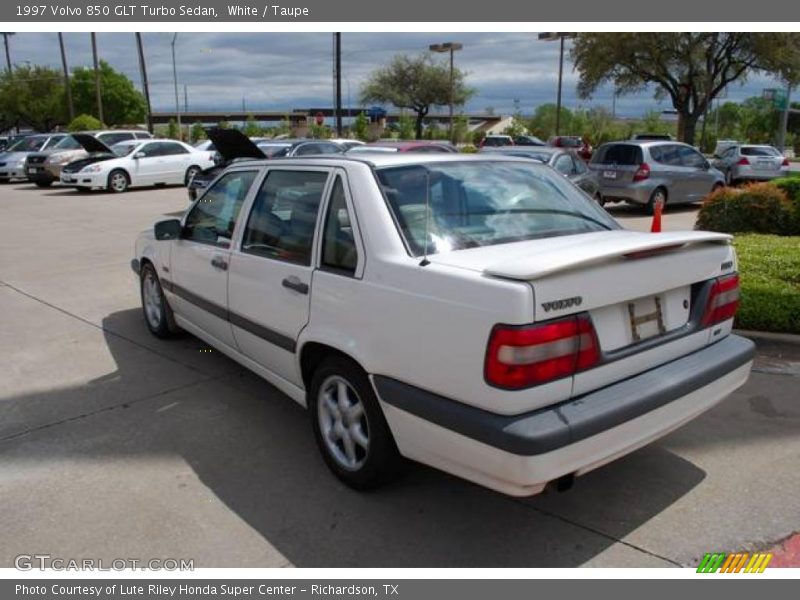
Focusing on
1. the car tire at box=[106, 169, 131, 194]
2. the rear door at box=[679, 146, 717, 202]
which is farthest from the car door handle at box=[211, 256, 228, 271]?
the car tire at box=[106, 169, 131, 194]

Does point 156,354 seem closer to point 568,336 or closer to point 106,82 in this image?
point 568,336

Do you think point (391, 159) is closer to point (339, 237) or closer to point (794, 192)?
point (339, 237)

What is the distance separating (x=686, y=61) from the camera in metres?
28.3

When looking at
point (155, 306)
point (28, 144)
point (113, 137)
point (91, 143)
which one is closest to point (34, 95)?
point (28, 144)

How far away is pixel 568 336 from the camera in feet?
8.82

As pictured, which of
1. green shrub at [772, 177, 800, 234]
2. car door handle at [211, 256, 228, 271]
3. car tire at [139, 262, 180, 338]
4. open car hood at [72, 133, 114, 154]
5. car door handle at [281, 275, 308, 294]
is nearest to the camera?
car door handle at [281, 275, 308, 294]

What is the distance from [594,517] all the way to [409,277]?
145 centimetres

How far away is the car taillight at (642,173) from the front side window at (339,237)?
1219cm

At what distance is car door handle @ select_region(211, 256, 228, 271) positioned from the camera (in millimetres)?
4305

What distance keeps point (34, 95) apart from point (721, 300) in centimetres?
6657

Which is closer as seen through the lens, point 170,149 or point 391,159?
point 391,159

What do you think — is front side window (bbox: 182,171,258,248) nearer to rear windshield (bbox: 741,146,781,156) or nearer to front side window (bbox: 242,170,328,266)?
front side window (bbox: 242,170,328,266)

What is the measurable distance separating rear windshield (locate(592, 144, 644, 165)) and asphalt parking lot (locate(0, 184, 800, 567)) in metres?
9.98

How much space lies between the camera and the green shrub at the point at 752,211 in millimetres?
8625
